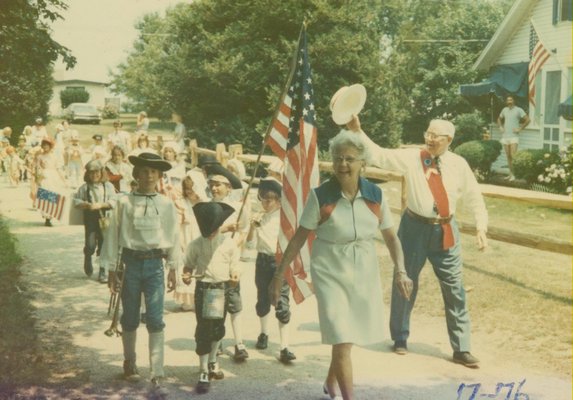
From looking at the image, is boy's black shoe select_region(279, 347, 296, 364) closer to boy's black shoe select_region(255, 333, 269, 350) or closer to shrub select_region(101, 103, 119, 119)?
boy's black shoe select_region(255, 333, 269, 350)

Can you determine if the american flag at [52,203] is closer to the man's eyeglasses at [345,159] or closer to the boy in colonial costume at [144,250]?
the boy in colonial costume at [144,250]

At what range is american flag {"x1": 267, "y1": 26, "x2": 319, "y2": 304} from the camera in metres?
5.58

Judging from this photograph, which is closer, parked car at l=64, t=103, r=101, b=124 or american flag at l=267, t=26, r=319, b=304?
american flag at l=267, t=26, r=319, b=304

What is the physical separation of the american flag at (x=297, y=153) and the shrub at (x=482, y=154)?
13617mm

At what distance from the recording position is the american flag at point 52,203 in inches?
374

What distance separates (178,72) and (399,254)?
17114mm

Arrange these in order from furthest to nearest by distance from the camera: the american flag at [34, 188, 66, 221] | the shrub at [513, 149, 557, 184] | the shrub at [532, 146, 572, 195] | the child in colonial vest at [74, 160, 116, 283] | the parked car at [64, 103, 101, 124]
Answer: the parked car at [64, 103, 101, 124], the shrub at [513, 149, 557, 184], the shrub at [532, 146, 572, 195], the american flag at [34, 188, 66, 221], the child in colonial vest at [74, 160, 116, 283]

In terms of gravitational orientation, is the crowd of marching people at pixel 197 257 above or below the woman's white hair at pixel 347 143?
below

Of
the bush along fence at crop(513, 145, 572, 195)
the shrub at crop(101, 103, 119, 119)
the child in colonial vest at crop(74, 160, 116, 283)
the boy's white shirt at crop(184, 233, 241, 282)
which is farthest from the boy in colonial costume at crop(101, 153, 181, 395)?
the shrub at crop(101, 103, 119, 119)

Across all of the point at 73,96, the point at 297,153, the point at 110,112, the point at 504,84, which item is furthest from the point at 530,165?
the point at 110,112

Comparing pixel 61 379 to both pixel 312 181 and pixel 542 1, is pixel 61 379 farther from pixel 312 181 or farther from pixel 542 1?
pixel 542 1

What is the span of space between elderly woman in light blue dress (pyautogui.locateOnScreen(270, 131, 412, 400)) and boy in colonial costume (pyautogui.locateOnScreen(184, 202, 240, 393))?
952mm

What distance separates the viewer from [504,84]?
20.4 m

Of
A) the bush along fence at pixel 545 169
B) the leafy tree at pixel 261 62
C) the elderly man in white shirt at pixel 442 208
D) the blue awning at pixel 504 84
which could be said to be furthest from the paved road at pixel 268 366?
the blue awning at pixel 504 84
